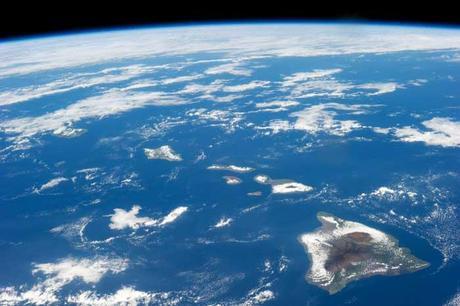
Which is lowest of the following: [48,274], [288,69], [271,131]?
[48,274]

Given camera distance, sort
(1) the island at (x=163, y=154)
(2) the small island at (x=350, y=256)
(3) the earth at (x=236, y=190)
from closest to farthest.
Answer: (2) the small island at (x=350, y=256) < (3) the earth at (x=236, y=190) < (1) the island at (x=163, y=154)

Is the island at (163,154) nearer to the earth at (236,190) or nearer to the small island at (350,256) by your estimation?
the earth at (236,190)

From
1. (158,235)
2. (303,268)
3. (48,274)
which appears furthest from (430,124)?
(48,274)

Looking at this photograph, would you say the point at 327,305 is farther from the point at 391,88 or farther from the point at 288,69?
the point at 288,69

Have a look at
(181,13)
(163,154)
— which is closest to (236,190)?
(163,154)

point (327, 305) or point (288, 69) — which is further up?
point (288, 69)

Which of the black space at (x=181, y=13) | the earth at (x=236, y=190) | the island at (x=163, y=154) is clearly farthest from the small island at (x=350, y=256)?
the black space at (x=181, y=13)
